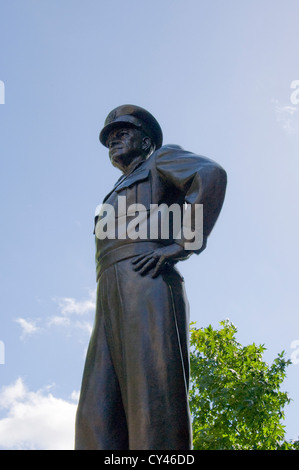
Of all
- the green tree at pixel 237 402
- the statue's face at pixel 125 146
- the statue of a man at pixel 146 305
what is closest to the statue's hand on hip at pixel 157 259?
the statue of a man at pixel 146 305

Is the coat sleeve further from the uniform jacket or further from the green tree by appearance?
the green tree

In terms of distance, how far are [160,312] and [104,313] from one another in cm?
55

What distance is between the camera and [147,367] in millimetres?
3816

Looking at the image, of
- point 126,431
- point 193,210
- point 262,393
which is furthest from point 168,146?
point 262,393

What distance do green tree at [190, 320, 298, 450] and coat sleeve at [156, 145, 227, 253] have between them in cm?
1060

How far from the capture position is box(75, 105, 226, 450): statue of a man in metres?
3.75

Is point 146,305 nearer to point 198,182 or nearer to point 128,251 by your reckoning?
point 128,251

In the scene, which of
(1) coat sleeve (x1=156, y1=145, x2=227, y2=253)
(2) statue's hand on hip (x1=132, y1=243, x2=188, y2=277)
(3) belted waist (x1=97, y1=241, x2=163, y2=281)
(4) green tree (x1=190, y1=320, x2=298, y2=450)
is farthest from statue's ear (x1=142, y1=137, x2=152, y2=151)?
(4) green tree (x1=190, y1=320, x2=298, y2=450)

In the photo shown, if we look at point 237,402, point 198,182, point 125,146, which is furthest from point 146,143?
point 237,402

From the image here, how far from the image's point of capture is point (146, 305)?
4.05 meters

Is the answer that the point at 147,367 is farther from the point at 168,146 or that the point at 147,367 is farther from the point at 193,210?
the point at 168,146

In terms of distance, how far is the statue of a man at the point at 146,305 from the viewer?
375 cm
